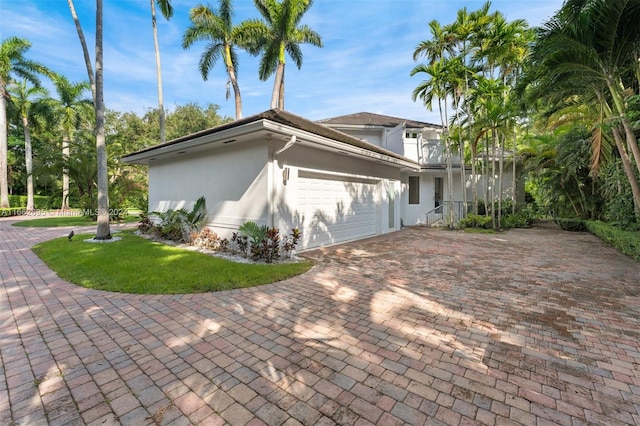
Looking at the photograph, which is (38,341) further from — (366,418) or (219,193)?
(219,193)

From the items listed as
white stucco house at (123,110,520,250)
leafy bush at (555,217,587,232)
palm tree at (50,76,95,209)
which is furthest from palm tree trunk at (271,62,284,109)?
palm tree at (50,76,95,209)

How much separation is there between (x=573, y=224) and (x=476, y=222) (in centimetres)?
458

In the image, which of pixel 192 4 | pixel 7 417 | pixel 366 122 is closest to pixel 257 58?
pixel 192 4

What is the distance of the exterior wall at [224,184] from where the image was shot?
7.42 meters

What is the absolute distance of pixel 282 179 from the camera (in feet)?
24.3

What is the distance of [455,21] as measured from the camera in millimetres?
11773

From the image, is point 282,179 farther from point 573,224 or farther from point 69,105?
point 69,105

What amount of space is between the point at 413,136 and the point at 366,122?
131 inches

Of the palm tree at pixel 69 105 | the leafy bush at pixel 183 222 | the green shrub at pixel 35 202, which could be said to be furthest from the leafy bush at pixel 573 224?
the green shrub at pixel 35 202

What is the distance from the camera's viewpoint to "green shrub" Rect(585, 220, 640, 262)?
23.5 feet

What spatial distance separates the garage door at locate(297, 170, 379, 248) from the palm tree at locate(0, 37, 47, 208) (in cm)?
2574

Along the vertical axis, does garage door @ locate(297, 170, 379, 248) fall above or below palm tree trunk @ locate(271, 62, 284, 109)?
below

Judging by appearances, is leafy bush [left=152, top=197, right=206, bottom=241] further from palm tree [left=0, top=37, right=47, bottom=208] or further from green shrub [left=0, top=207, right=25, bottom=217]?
palm tree [left=0, top=37, right=47, bottom=208]

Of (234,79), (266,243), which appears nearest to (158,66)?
(234,79)
